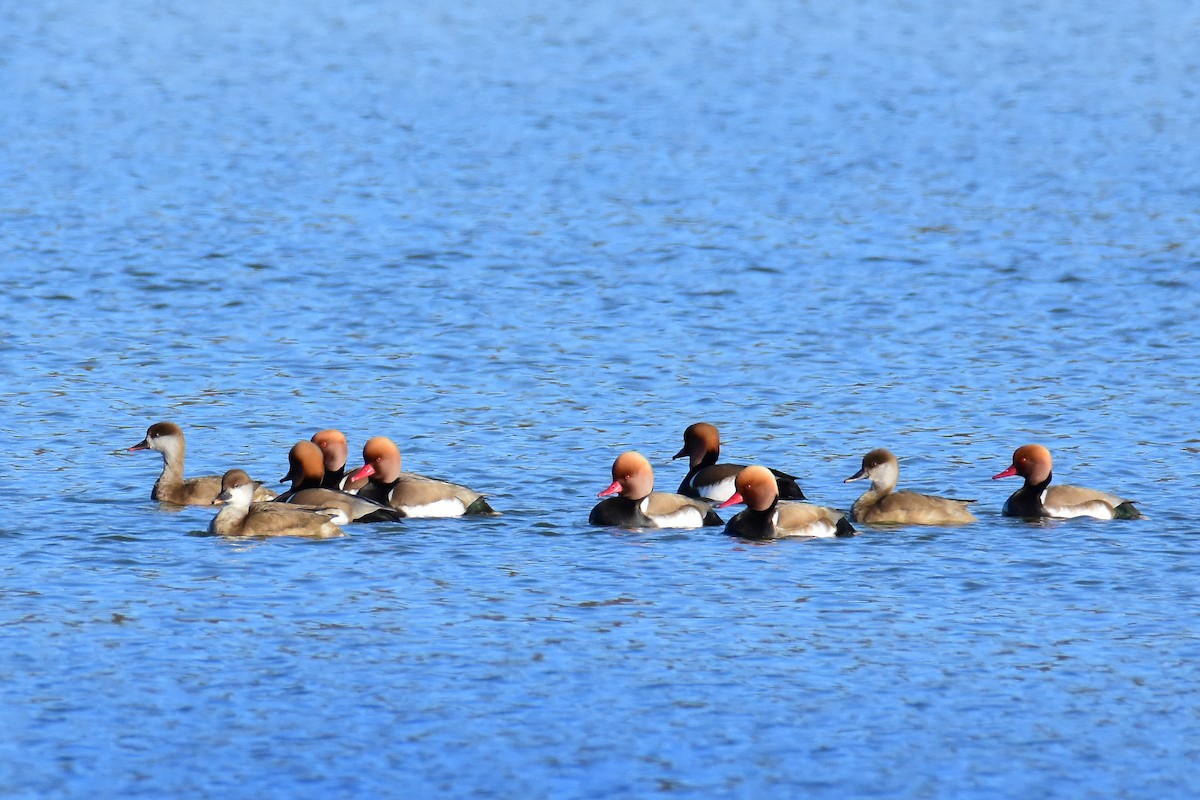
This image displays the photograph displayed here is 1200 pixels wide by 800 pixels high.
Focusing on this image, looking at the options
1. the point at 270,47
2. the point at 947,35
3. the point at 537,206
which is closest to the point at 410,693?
the point at 537,206

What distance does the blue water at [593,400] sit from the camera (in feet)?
41.1

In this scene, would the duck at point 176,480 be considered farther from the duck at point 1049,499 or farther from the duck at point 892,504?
the duck at point 1049,499

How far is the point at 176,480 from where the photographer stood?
1897 centimetres

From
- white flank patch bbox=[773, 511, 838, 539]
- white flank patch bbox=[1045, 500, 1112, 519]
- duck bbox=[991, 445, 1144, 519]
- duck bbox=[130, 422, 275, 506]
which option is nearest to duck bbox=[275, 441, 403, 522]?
duck bbox=[130, 422, 275, 506]

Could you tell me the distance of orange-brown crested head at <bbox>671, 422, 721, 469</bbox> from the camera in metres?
19.9

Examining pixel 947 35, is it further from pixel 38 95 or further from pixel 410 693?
pixel 410 693

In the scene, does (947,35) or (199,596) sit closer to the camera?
(199,596)

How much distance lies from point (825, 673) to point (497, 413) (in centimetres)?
944

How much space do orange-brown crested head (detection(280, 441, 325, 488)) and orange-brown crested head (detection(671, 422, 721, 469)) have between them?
139 inches

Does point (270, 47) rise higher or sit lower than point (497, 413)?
higher

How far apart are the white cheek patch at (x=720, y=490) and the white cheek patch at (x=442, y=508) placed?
266 cm

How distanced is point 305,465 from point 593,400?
5101mm

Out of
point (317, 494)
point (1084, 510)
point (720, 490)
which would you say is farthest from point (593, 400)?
point (1084, 510)

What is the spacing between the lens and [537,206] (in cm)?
3541
